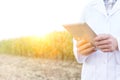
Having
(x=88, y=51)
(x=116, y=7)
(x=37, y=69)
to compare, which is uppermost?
(x=116, y=7)

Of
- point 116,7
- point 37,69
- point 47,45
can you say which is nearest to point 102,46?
point 116,7

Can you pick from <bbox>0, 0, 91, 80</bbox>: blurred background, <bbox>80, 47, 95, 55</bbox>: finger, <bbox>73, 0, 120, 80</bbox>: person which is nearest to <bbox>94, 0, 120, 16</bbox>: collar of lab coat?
<bbox>73, 0, 120, 80</bbox>: person

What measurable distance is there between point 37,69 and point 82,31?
1821 mm

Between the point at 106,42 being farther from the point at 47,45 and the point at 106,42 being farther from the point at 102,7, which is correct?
the point at 47,45

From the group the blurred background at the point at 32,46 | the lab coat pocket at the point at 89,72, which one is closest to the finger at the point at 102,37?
the lab coat pocket at the point at 89,72

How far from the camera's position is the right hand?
0.75m

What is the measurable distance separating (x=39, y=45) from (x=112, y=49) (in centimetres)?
177

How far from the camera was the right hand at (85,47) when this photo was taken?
75cm

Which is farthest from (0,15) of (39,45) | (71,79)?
(71,79)

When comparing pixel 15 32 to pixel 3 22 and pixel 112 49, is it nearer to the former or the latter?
pixel 3 22

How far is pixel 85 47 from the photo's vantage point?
0.76 metres

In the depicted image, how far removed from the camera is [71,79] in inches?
92.4

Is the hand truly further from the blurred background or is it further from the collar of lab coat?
the blurred background

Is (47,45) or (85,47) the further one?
(47,45)
